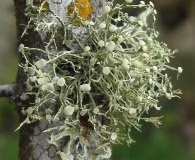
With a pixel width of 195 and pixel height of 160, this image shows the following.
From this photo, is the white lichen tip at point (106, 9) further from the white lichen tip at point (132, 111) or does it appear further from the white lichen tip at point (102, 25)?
the white lichen tip at point (132, 111)

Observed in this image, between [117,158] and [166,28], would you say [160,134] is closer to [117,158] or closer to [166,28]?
[117,158]

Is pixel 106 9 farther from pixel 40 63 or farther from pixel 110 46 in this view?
pixel 40 63

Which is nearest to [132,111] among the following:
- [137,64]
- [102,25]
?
[137,64]

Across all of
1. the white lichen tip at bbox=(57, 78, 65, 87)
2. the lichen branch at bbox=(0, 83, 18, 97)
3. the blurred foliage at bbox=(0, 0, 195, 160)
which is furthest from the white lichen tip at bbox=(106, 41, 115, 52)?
the blurred foliage at bbox=(0, 0, 195, 160)

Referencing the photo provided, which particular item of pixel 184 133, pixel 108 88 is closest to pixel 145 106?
pixel 108 88

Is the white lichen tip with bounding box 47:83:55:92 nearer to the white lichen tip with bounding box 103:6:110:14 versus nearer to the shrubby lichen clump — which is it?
the shrubby lichen clump

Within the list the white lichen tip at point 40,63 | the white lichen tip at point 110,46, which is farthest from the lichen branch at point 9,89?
the white lichen tip at point 110,46
